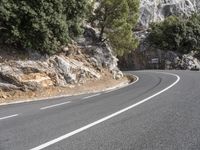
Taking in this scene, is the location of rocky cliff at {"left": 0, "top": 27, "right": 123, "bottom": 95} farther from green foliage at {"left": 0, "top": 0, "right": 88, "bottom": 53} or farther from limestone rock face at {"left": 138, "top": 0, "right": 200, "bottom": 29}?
limestone rock face at {"left": 138, "top": 0, "right": 200, "bottom": 29}

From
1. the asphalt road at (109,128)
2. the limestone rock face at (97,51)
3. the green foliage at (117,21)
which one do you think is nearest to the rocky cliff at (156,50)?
the green foliage at (117,21)

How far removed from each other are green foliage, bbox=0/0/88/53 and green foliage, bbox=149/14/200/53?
131 ft

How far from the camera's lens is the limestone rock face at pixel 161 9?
74625mm

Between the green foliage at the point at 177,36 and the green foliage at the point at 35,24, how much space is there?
131ft

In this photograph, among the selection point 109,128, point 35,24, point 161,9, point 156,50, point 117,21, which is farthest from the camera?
point 161,9

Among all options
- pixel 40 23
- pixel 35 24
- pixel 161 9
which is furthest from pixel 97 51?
pixel 161 9

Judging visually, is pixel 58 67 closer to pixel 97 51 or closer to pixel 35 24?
pixel 35 24

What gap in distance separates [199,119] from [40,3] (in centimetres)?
1669

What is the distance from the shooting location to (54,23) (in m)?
25.4

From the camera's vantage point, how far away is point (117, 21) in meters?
34.6

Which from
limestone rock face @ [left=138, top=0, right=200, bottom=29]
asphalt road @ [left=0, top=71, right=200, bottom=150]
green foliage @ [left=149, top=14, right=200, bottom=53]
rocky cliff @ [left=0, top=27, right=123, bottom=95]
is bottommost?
asphalt road @ [left=0, top=71, right=200, bottom=150]

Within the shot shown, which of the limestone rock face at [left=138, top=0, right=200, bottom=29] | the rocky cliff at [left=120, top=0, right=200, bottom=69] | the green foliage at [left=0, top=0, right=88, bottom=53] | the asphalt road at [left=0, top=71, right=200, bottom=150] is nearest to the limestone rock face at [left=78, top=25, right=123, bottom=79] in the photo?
the green foliage at [left=0, top=0, right=88, bottom=53]

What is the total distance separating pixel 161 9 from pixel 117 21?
4531cm

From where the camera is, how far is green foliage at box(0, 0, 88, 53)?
77.4 ft
